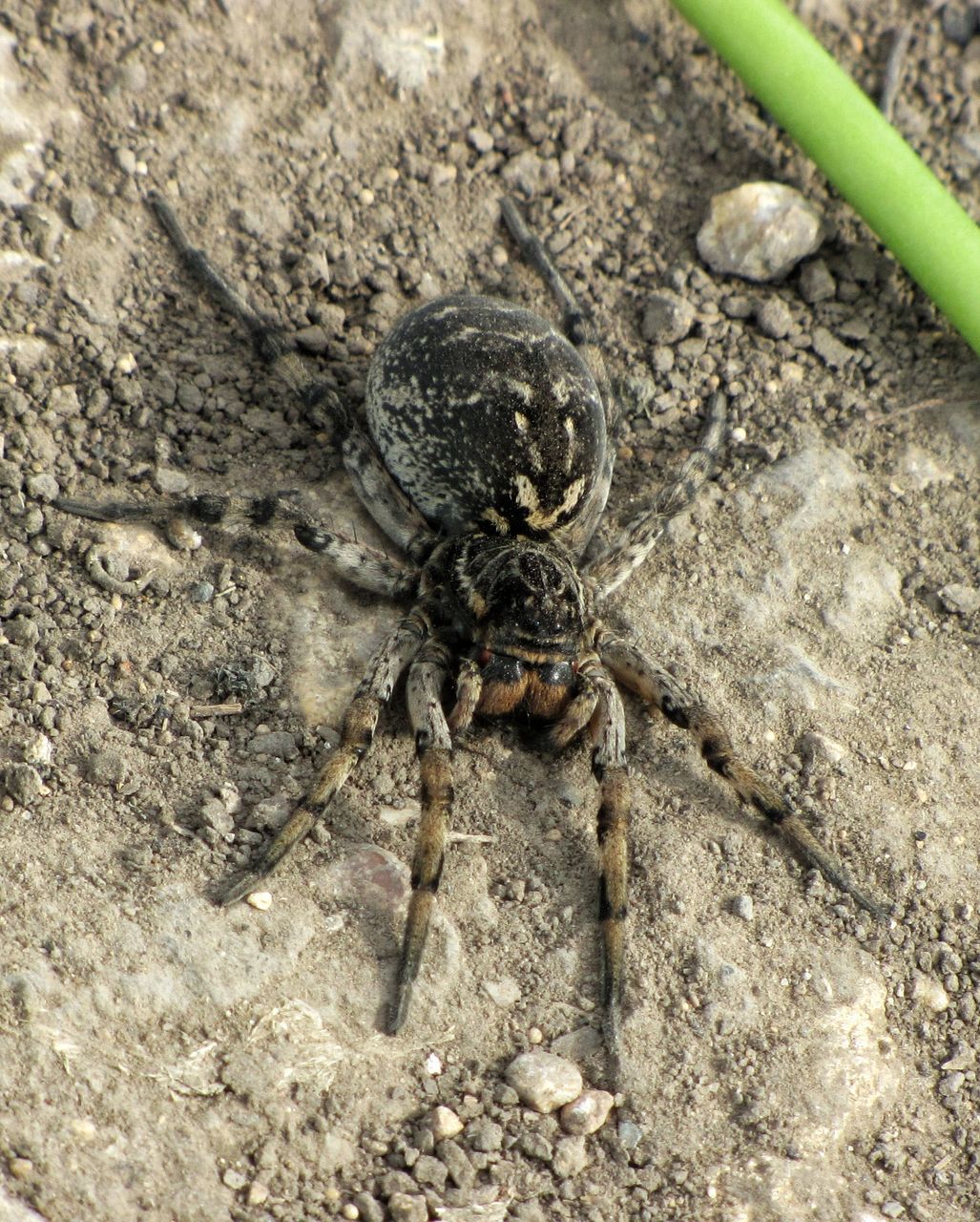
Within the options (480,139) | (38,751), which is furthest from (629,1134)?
(480,139)

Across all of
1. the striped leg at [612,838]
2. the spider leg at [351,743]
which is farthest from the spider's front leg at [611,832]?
the spider leg at [351,743]

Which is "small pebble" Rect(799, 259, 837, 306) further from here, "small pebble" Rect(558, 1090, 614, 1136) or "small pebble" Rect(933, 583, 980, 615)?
"small pebble" Rect(558, 1090, 614, 1136)

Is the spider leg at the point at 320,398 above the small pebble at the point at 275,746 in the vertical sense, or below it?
above

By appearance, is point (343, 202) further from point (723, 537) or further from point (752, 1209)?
point (752, 1209)

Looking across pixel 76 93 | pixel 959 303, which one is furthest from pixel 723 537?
pixel 76 93

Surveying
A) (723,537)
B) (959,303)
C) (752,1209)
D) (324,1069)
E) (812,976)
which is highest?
(959,303)

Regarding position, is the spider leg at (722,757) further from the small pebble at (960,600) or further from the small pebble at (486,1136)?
the small pebble at (486,1136)

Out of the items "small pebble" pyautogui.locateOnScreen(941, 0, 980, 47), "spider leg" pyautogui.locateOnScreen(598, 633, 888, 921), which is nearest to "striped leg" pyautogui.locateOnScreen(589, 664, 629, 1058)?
"spider leg" pyautogui.locateOnScreen(598, 633, 888, 921)
